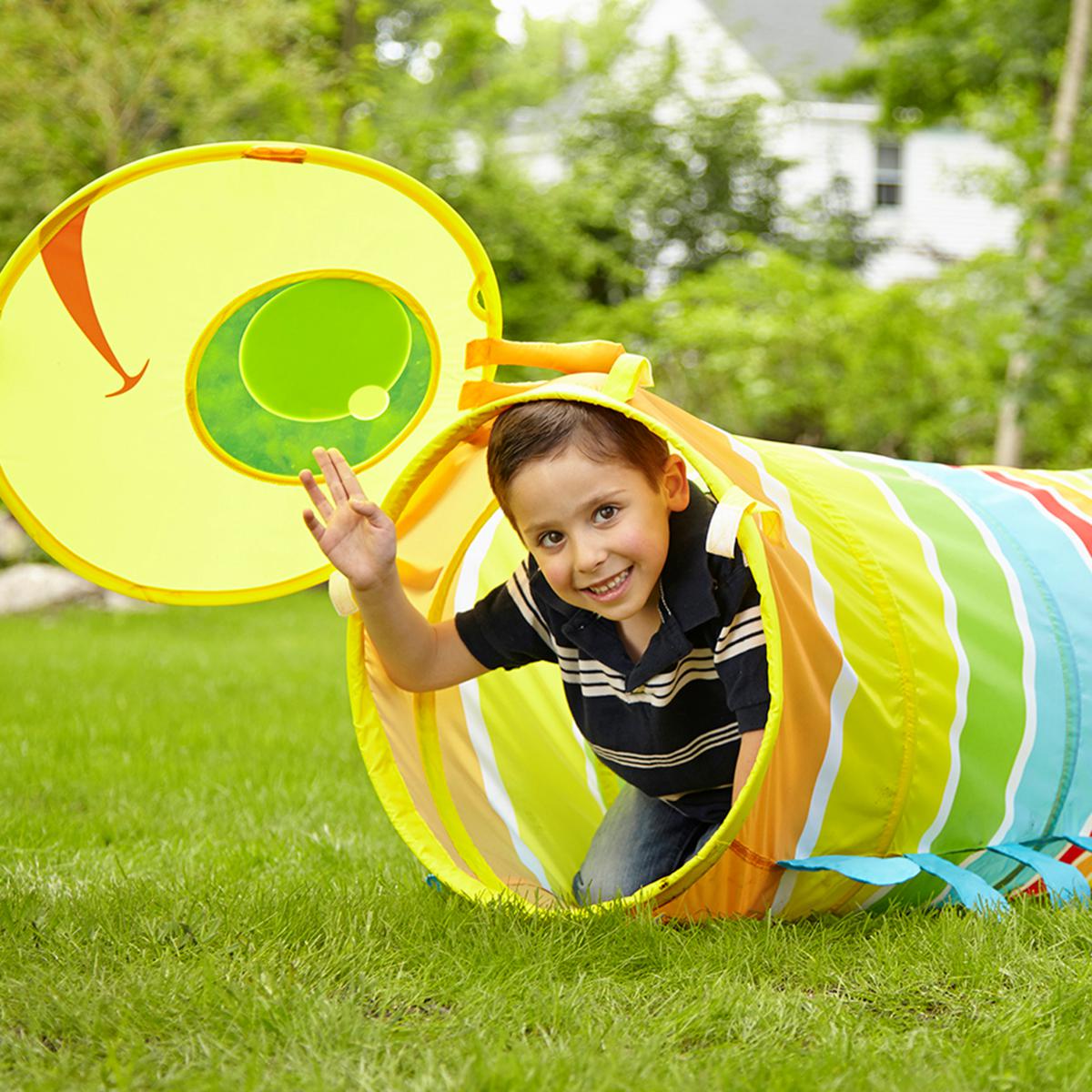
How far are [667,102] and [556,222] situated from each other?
17.8 ft

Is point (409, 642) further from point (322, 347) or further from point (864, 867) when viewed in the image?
point (864, 867)

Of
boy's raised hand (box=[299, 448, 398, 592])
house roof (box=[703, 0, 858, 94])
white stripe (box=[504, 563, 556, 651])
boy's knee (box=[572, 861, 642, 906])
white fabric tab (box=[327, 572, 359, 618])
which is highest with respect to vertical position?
house roof (box=[703, 0, 858, 94])

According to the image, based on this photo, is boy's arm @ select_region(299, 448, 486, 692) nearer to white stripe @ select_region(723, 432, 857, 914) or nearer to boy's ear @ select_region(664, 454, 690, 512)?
boy's ear @ select_region(664, 454, 690, 512)

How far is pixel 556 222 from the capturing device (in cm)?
1495

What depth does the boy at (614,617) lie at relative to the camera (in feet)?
8.21

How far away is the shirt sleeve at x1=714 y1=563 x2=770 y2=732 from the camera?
7.92ft

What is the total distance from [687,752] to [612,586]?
1.44 ft

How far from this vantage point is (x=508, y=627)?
9.53 feet

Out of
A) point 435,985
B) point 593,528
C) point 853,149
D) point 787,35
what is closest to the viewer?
point 435,985

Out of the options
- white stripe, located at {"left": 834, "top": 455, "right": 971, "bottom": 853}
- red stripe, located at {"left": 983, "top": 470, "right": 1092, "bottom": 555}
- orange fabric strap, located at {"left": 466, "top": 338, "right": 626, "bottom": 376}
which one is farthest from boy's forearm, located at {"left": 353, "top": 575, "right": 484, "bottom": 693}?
red stripe, located at {"left": 983, "top": 470, "right": 1092, "bottom": 555}

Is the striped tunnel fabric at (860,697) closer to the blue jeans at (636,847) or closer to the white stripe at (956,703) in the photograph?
the white stripe at (956,703)

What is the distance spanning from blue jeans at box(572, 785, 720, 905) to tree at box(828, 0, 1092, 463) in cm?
589

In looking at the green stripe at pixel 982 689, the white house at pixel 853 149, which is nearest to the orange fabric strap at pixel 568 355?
the green stripe at pixel 982 689

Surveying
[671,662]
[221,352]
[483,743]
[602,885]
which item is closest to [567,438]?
[671,662]
